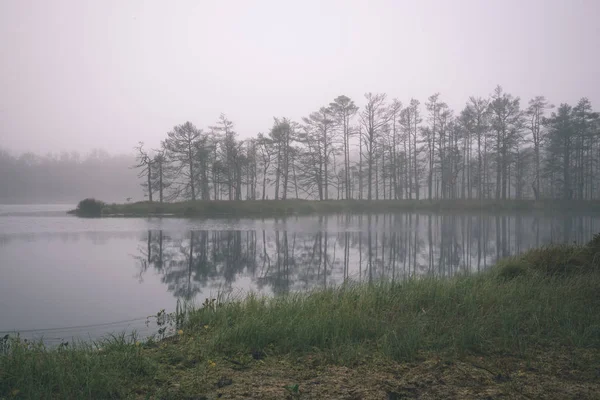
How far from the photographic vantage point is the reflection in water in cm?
1053

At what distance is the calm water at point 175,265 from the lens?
25.6ft

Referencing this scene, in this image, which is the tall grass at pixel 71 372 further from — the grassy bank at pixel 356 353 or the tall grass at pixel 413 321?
the tall grass at pixel 413 321

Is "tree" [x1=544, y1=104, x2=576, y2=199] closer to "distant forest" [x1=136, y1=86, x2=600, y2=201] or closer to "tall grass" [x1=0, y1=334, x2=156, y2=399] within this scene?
"distant forest" [x1=136, y1=86, x2=600, y2=201]

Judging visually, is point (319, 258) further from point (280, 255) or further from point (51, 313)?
point (51, 313)

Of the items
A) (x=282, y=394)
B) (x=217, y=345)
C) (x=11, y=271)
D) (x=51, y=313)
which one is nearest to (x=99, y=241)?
(x=11, y=271)

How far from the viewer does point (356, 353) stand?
470 cm

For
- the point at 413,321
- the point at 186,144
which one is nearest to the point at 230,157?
the point at 186,144

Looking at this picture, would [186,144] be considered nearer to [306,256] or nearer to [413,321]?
[306,256]

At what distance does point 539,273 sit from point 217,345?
6908 mm

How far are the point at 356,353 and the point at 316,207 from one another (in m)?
39.7

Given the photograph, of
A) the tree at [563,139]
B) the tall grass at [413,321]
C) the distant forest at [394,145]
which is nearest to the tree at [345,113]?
the distant forest at [394,145]

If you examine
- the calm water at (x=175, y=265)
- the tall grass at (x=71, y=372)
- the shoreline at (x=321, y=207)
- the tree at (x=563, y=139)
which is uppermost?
the tree at (x=563, y=139)

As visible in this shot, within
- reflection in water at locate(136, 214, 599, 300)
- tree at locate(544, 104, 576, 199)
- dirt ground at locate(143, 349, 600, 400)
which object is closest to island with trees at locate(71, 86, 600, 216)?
tree at locate(544, 104, 576, 199)

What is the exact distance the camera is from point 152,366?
4.29 metres
